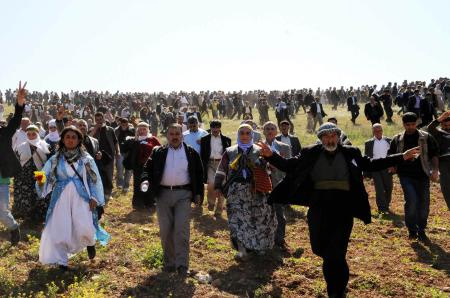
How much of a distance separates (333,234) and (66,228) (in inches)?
135

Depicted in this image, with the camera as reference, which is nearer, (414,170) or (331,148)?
(331,148)

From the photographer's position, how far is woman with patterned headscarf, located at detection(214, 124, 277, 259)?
24.2ft

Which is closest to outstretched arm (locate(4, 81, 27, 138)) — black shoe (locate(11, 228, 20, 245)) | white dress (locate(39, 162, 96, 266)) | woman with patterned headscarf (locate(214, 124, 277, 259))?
white dress (locate(39, 162, 96, 266))

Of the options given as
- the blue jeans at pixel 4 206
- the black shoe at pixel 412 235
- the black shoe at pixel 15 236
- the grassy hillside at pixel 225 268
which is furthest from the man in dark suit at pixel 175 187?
the black shoe at pixel 412 235

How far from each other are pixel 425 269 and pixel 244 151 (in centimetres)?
301

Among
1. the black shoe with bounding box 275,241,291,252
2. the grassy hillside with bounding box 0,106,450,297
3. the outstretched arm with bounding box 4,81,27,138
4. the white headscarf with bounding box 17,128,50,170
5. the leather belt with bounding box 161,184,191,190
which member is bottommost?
the grassy hillside with bounding box 0,106,450,297

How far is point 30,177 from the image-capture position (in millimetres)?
9609

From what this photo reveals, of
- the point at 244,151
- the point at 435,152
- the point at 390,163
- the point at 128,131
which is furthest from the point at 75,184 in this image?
the point at 128,131

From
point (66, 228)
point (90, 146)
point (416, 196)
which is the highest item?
point (90, 146)

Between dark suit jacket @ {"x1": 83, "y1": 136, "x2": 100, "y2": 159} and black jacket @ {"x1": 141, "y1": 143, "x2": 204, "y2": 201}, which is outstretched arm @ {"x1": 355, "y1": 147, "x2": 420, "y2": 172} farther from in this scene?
dark suit jacket @ {"x1": 83, "y1": 136, "x2": 100, "y2": 159}

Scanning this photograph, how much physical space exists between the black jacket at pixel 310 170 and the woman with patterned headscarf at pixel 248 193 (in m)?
1.15

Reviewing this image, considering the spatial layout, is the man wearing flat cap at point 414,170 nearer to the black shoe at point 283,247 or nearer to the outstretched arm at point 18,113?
the black shoe at point 283,247

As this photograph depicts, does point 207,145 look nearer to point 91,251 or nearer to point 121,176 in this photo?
point 91,251

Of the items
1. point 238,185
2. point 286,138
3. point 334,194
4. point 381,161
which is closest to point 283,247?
point 238,185
